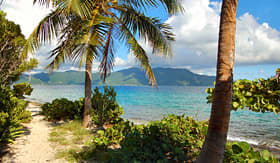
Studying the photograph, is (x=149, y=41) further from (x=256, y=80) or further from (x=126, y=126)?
(x=256, y=80)

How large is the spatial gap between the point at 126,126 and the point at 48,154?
2.32 m

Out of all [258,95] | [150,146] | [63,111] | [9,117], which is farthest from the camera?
[63,111]

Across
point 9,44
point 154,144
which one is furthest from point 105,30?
point 9,44

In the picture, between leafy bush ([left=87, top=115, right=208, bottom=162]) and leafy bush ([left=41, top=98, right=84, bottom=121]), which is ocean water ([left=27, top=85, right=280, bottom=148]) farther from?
leafy bush ([left=41, top=98, right=84, bottom=121])

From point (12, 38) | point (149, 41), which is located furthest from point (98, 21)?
point (12, 38)

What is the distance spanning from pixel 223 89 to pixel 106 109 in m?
6.22

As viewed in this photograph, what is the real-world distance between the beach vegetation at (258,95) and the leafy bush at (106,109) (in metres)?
5.31

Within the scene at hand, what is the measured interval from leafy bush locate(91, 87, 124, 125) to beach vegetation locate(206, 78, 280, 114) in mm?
5309

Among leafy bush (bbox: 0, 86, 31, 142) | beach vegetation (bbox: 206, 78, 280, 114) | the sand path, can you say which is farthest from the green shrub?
beach vegetation (bbox: 206, 78, 280, 114)

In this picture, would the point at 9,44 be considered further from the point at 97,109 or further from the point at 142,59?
the point at 142,59

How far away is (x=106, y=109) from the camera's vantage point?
25.1ft

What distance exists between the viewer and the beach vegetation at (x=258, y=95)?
2496mm

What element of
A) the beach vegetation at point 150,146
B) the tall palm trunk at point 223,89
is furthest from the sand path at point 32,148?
the tall palm trunk at point 223,89

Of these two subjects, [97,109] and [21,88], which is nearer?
[97,109]
